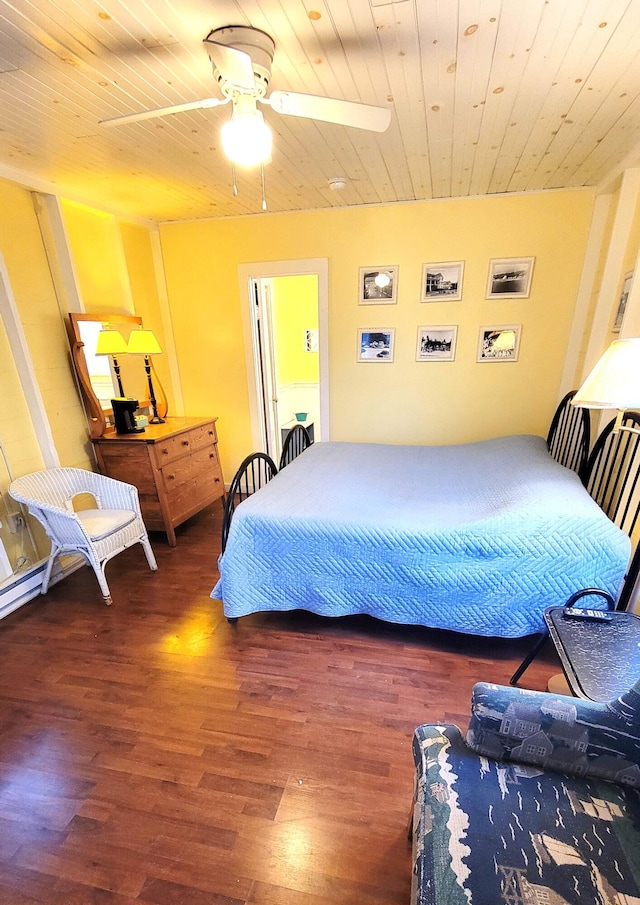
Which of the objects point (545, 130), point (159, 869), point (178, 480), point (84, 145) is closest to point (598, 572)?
point (159, 869)

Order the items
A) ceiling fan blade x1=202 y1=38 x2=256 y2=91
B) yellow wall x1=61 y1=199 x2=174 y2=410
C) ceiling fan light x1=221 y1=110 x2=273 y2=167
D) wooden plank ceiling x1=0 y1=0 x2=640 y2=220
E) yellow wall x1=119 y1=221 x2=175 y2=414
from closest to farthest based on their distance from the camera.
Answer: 1. ceiling fan blade x1=202 y1=38 x2=256 y2=91
2. wooden plank ceiling x1=0 y1=0 x2=640 y2=220
3. ceiling fan light x1=221 y1=110 x2=273 y2=167
4. yellow wall x1=61 y1=199 x2=174 y2=410
5. yellow wall x1=119 y1=221 x2=175 y2=414

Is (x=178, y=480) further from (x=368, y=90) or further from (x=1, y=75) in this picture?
(x=368, y=90)

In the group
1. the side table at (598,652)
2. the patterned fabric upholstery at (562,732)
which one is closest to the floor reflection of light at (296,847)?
the patterned fabric upholstery at (562,732)

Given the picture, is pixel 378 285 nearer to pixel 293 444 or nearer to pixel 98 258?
pixel 293 444

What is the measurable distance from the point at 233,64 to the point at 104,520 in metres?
2.32

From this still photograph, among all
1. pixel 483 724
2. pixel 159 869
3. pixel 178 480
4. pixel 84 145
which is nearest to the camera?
pixel 483 724

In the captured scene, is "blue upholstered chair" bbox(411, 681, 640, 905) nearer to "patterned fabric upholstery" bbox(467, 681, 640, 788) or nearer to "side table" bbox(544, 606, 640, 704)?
"patterned fabric upholstery" bbox(467, 681, 640, 788)

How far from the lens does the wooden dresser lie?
275 cm

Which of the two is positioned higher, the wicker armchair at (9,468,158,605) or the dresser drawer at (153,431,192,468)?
the dresser drawer at (153,431,192,468)

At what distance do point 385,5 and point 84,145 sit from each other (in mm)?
1703

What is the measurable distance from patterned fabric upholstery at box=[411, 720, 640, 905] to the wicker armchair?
2.04 m

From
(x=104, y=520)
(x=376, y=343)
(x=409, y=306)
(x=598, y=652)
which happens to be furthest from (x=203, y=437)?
(x=598, y=652)

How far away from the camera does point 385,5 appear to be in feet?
3.74

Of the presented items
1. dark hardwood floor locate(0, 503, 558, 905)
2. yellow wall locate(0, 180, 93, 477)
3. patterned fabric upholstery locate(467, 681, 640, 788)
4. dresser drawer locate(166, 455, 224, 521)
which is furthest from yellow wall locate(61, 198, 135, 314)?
patterned fabric upholstery locate(467, 681, 640, 788)
